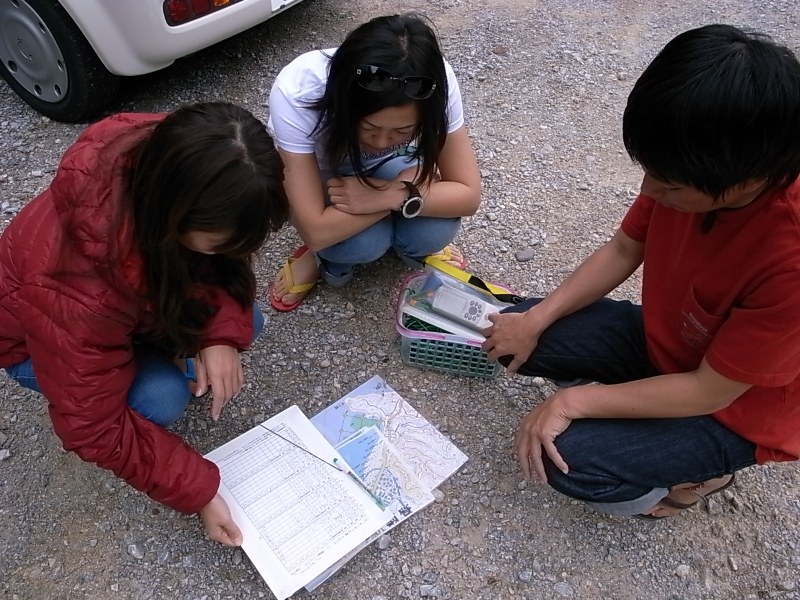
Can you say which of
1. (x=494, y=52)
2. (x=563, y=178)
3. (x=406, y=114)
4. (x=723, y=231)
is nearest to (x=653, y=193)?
(x=723, y=231)

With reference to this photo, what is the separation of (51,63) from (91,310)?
1.71 metres

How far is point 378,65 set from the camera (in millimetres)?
1426

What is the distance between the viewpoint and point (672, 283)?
1370 mm

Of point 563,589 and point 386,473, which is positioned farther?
point 386,473

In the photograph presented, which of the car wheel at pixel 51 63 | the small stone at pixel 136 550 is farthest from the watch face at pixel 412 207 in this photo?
the car wheel at pixel 51 63

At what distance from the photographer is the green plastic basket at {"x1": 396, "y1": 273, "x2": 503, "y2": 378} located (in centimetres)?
180

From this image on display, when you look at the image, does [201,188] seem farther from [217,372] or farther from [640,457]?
[640,457]

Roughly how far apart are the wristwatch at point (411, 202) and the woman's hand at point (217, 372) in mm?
633

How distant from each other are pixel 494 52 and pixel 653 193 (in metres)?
2.27

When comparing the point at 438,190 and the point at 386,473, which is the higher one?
the point at 438,190

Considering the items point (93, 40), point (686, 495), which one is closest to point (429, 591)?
point (686, 495)

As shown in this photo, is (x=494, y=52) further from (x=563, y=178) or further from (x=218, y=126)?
(x=218, y=126)

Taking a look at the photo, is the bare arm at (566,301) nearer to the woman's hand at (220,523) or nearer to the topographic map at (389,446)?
the topographic map at (389,446)

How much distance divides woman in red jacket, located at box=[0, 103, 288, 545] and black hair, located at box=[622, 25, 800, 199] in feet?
2.07
